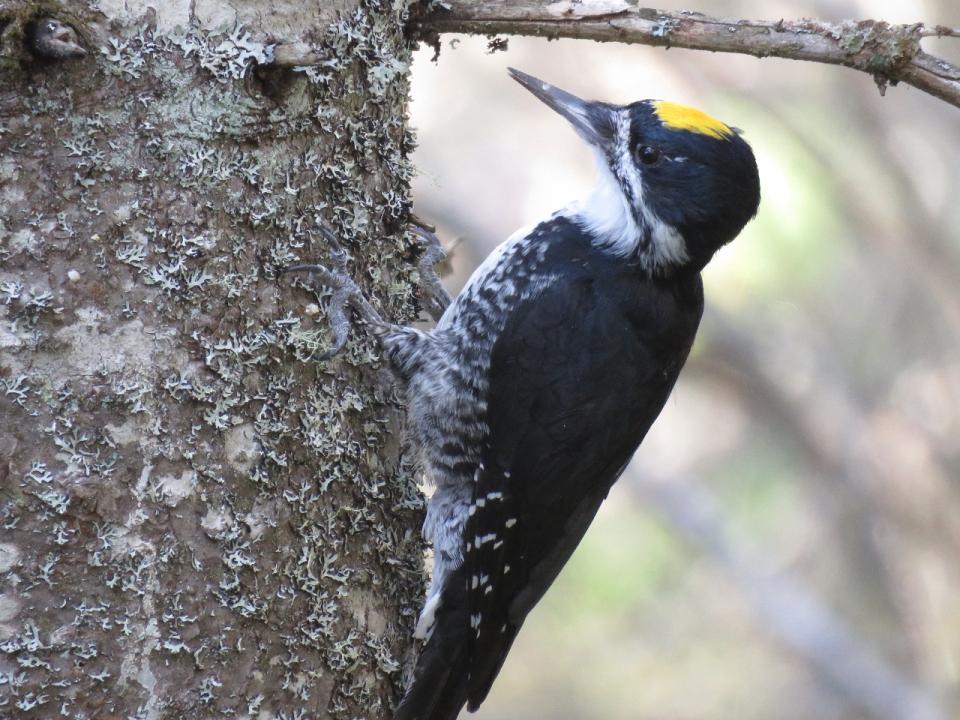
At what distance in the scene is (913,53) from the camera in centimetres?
197

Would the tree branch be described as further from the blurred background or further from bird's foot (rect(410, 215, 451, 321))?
the blurred background

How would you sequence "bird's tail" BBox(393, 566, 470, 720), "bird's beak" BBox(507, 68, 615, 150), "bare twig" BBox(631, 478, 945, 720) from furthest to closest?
"bare twig" BBox(631, 478, 945, 720) < "bird's beak" BBox(507, 68, 615, 150) < "bird's tail" BBox(393, 566, 470, 720)

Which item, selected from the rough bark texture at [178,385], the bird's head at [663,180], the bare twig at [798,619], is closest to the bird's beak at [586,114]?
the bird's head at [663,180]

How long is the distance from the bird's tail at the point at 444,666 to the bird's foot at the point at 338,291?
0.62 metres

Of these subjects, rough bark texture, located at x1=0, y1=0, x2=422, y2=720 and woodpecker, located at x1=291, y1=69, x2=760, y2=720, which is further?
woodpecker, located at x1=291, y1=69, x2=760, y2=720

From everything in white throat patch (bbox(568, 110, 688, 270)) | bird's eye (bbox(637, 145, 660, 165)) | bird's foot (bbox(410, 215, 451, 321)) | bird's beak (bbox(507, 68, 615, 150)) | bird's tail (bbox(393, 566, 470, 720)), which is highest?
bird's beak (bbox(507, 68, 615, 150))

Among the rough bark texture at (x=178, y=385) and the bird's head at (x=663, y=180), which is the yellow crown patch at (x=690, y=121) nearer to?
the bird's head at (x=663, y=180)

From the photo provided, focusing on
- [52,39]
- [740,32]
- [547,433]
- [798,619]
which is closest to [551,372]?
[547,433]

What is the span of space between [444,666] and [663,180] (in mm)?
1194

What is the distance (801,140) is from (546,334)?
3527 mm

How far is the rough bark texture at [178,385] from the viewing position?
1653mm

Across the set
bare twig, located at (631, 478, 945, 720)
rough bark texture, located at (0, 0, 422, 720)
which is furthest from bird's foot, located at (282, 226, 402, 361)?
bare twig, located at (631, 478, 945, 720)

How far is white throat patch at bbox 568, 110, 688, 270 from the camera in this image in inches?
98.2

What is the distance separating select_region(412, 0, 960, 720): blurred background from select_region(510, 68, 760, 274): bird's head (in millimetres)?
1823
